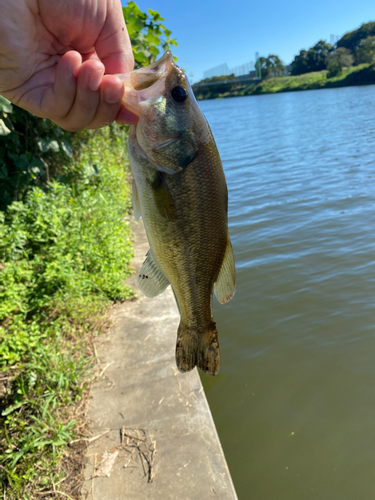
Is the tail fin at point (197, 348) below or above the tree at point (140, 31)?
below

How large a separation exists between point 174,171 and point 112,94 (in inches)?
16.4

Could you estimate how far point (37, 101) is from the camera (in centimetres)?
177

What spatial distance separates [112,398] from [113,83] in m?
2.94

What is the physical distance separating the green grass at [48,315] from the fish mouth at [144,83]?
2.50 meters

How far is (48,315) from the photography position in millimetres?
4066

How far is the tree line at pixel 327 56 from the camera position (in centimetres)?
9231

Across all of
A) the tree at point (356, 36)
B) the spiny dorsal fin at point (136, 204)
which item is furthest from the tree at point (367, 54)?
the spiny dorsal fin at point (136, 204)

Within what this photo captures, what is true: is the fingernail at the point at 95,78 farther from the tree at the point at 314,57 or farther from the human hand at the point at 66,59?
the tree at the point at 314,57

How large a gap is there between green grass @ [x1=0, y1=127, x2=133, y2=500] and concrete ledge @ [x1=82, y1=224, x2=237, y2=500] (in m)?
0.26

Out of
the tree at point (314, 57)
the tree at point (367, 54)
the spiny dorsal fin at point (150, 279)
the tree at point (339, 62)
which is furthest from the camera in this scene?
the tree at point (314, 57)

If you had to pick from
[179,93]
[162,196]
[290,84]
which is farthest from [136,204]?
Result: [290,84]

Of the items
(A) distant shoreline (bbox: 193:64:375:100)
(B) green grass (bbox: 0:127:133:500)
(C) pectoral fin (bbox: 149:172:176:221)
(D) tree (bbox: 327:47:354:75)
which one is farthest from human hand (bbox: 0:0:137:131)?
(D) tree (bbox: 327:47:354:75)

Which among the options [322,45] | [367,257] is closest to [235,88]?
[322,45]

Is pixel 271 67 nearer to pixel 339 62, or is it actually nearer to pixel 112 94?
pixel 339 62
